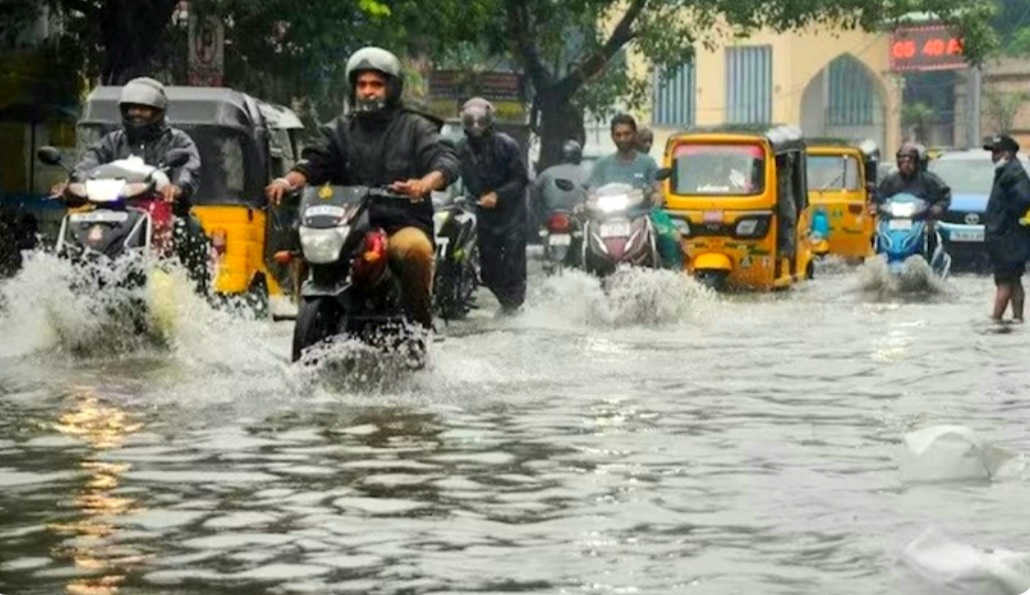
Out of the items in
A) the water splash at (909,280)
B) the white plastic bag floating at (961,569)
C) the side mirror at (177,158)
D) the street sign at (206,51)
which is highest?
the street sign at (206,51)

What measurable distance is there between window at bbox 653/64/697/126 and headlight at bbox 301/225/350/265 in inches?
2881

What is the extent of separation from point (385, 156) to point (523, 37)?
31.9 m

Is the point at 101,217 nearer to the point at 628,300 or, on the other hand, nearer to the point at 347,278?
the point at 347,278

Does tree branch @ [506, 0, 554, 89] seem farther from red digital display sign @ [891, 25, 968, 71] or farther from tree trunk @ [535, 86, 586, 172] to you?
red digital display sign @ [891, 25, 968, 71]

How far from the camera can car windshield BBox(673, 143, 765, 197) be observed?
30.0 metres

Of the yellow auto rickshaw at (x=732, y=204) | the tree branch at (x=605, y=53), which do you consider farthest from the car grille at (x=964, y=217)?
the tree branch at (x=605, y=53)

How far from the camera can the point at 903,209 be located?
2895cm

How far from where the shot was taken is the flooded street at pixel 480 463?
26.0 ft

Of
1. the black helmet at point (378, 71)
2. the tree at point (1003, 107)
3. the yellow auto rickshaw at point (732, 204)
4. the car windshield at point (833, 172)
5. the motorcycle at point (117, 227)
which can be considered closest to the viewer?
the black helmet at point (378, 71)

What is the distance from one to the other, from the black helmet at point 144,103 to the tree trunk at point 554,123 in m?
30.0

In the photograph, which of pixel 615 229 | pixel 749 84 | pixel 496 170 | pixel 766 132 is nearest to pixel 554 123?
pixel 766 132

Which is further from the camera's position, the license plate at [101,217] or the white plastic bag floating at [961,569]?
the license plate at [101,217]

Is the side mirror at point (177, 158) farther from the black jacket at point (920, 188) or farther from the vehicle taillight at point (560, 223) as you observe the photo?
the black jacket at point (920, 188)

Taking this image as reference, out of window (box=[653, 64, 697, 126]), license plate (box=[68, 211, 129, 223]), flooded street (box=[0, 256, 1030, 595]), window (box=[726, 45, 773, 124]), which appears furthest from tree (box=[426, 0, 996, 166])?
window (box=[653, 64, 697, 126])
